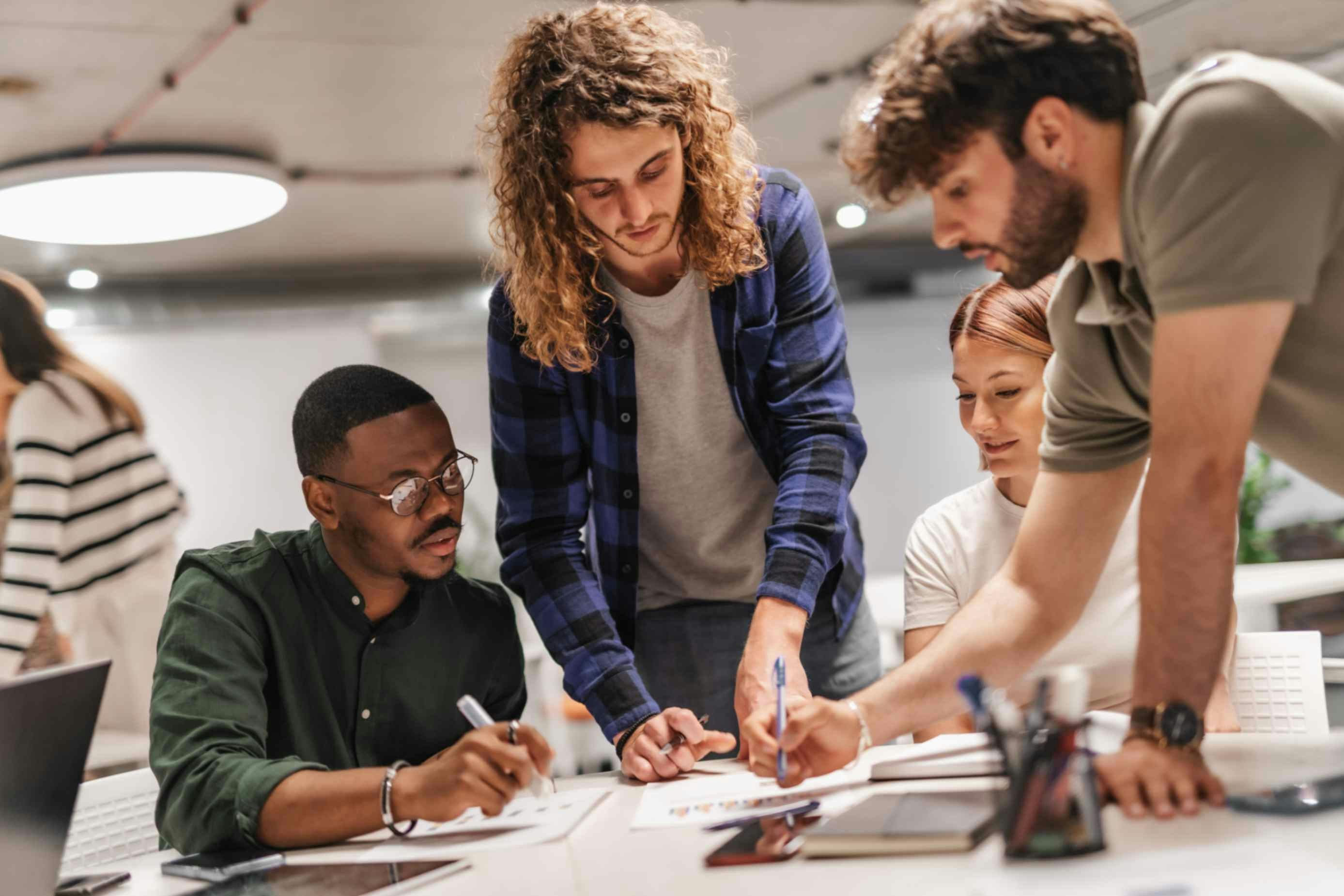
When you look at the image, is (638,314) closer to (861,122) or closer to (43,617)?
(861,122)

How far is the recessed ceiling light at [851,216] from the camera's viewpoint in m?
4.84

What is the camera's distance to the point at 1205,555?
1073mm

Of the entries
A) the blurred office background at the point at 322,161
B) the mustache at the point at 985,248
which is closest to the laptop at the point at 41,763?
the mustache at the point at 985,248

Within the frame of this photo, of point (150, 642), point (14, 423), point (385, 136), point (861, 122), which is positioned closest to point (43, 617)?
point (150, 642)

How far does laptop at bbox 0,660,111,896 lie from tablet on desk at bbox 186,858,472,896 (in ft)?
0.55

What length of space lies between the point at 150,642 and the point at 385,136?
167cm

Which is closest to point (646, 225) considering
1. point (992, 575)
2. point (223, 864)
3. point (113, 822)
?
point (992, 575)

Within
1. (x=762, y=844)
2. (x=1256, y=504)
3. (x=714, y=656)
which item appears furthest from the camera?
(x=1256, y=504)

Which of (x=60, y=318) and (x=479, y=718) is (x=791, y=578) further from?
(x=60, y=318)

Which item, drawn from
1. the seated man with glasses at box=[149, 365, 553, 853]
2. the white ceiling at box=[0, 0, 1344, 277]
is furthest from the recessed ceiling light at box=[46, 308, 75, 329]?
the seated man with glasses at box=[149, 365, 553, 853]

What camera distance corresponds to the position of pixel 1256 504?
4.88 m

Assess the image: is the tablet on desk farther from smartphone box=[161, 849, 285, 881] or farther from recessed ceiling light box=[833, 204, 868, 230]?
recessed ceiling light box=[833, 204, 868, 230]

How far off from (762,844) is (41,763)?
0.75 metres

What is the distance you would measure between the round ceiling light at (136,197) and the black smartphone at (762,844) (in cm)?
277
